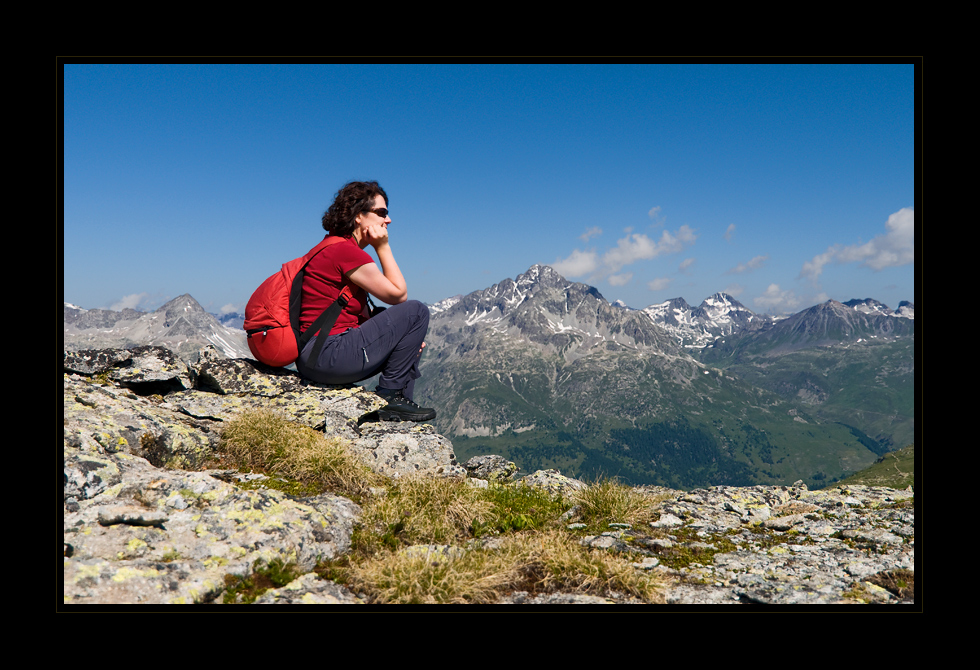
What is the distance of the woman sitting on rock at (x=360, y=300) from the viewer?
32.3 ft

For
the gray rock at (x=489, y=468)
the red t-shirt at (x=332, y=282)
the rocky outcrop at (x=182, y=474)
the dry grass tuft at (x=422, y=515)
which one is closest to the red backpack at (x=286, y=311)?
the red t-shirt at (x=332, y=282)

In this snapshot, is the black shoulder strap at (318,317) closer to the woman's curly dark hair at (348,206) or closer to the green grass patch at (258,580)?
the woman's curly dark hair at (348,206)

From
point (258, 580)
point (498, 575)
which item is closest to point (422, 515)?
point (498, 575)

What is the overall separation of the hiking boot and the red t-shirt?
1858mm

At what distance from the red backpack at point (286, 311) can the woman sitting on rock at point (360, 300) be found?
143 millimetres

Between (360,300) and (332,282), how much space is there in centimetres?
75

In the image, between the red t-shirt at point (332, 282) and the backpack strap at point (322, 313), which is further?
the backpack strap at point (322, 313)

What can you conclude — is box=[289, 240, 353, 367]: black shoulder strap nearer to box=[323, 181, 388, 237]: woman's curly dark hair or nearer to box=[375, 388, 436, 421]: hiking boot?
box=[323, 181, 388, 237]: woman's curly dark hair

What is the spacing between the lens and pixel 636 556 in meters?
6.12

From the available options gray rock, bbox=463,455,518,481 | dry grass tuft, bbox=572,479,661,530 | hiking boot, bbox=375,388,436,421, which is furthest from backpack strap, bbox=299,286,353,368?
dry grass tuft, bbox=572,479,661,530

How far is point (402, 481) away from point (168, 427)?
4.16 meters
